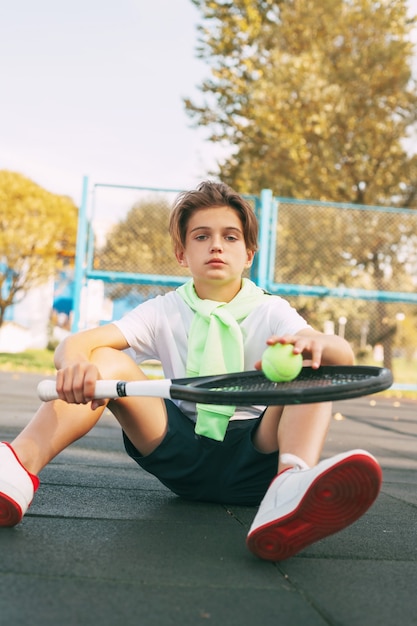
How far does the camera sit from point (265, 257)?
25.0 ft

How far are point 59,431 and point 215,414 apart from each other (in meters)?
0.39

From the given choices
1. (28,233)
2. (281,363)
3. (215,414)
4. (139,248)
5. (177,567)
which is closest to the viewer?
(177,567)

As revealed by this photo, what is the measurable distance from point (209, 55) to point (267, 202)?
19.0 ft

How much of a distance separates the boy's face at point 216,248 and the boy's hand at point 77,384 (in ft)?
1.66

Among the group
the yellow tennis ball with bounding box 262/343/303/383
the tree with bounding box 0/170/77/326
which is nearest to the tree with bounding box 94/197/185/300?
the yellow tennis ball with bounding box 262/343/303/383

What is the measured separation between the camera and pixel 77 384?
59.2 inches

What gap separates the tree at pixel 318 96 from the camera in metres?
11.1

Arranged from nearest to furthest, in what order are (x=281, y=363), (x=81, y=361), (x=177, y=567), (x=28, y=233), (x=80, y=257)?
(x=177, y=567) < (x=281, y=363) < (x=81, y=361) < (x=80, y=257) < (x=28, y=233)

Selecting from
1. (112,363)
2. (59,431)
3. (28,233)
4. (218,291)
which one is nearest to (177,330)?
(218,291)

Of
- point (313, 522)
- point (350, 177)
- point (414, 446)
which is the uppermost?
point (350, 177)

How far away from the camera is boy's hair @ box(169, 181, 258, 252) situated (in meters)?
2.02

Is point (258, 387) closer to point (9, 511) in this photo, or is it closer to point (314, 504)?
point (314, 504)

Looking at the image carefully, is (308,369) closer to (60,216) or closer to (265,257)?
(265,257)

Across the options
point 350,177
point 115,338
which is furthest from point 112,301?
point 115,338
